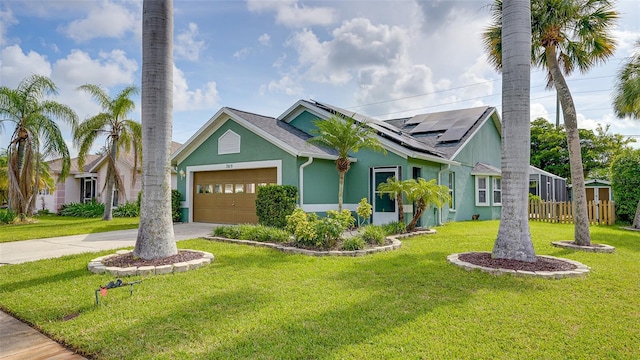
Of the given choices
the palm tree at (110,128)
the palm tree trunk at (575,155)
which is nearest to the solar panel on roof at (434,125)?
the palm tree trunk at (575,155)

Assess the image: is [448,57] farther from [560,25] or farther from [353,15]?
[560,25]

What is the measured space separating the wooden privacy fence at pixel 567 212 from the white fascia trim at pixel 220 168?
44.6ft

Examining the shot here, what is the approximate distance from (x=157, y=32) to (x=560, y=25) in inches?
401

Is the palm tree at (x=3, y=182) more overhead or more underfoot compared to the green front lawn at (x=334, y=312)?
more overhead

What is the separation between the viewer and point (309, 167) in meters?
13.1

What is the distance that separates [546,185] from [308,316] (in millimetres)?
25966

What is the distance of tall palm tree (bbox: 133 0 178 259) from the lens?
6.75 meters

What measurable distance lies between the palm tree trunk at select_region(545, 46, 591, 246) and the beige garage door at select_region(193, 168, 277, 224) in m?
9.59

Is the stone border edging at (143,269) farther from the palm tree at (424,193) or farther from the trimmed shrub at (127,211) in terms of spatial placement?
the trimmed shrub at (127,211)

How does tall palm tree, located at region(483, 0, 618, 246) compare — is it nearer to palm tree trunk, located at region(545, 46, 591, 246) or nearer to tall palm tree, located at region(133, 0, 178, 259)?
palm tree trunk, located at region(545, 46, 591, 246)

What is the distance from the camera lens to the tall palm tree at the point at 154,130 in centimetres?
675

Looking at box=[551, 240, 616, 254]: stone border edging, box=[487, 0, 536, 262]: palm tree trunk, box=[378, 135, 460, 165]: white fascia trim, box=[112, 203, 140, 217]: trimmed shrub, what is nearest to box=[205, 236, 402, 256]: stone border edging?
box=[487, 0, 536, 262]: palm tree trunk

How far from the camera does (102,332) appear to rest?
375cm

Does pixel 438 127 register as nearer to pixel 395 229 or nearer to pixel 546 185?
pixel 395 229
